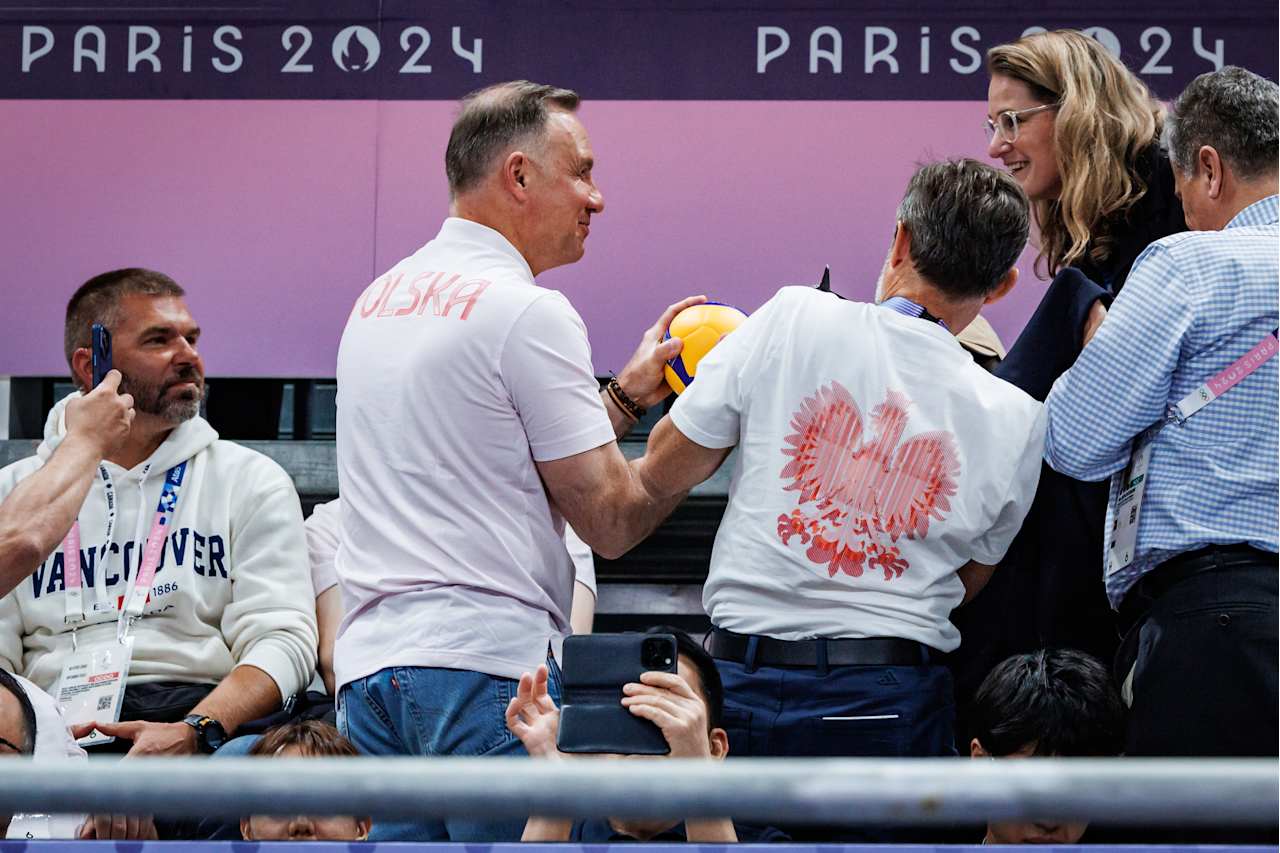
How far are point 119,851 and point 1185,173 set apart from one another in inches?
62.2

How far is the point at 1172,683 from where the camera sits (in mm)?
1998

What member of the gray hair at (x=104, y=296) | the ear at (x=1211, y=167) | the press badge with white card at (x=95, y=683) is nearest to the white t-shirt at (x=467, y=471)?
the ear at (x=1211, y=167)

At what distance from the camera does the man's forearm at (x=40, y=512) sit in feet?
9.21

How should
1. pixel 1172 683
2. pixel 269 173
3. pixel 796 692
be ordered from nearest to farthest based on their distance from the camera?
1. pixel 1172 683
2. pixel 796 692
3. pixel 269 173

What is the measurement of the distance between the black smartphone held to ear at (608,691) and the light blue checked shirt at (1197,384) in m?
0.67

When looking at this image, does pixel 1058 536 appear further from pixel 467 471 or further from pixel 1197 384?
pixel 467 471

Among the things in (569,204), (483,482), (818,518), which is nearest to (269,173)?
(569,204)

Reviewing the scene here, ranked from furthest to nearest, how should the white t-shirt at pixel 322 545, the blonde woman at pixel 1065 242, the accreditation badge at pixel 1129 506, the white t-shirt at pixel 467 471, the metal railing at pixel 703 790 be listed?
the white t-shirt at pixel 322 545 → the blonde woman at pixel 1065 242 → the white t-shirt at pixel 467 471 → the accreditation badge at pixel 1129 506 → the metal railing at pixel 703 790

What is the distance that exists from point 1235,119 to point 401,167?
2.20 m

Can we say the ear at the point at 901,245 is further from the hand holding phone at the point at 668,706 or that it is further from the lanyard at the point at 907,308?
the hand holding phone at the point at 668,706

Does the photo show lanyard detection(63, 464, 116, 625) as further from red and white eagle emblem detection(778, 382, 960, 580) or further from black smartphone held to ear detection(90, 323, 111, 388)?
red and white eagle emblem detection(778, 382, 960, 580)

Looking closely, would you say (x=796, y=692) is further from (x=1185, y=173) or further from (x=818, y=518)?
(x=1185, y=173)

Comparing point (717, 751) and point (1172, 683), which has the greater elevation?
→ point (1172, 683)

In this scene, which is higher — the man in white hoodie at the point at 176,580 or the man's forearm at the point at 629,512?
the man's forearm at the point at 629,512
